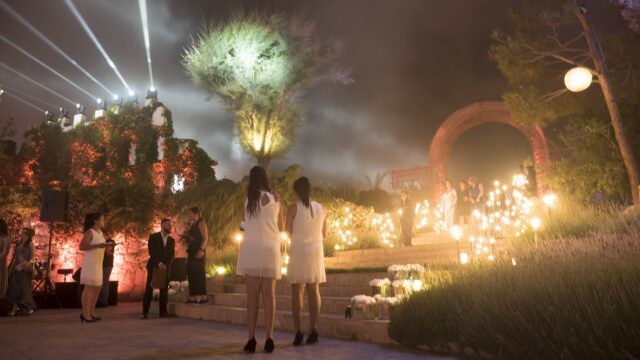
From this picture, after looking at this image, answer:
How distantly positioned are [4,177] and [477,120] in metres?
23.4

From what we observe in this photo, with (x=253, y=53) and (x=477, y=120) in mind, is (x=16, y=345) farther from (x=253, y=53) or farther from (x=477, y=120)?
(x=477, y=120)

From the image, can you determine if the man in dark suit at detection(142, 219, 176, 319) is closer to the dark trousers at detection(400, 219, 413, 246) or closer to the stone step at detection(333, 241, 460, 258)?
the stone step at detection(333, 241, 460, 258)

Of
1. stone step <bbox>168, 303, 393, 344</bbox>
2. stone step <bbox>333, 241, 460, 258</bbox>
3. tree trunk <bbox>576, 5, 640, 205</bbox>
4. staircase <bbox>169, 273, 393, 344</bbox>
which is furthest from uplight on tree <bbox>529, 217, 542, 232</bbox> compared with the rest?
stone step <bbox>168, 303, 393, 344</bbox>

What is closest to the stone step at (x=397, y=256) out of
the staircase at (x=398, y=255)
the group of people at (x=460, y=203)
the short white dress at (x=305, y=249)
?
the staircase at (x=398, y=255)

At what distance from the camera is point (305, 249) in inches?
185

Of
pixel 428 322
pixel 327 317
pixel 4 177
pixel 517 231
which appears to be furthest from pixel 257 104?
pixel 4 177

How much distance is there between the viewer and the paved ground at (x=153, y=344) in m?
4.02

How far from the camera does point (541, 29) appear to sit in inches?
510

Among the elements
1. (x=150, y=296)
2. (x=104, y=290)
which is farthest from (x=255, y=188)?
(x=104, y=290)

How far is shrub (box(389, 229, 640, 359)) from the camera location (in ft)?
9.65

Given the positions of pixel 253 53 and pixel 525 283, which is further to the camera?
pixel 253 53

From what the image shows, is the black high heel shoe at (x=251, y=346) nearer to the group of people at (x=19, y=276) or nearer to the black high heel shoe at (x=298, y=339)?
the black high heel shoe at (x=298, y=339)

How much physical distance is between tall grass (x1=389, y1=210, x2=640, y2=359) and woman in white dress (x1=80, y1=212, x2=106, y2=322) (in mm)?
5003

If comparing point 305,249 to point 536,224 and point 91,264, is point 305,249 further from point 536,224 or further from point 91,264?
point 536,224
